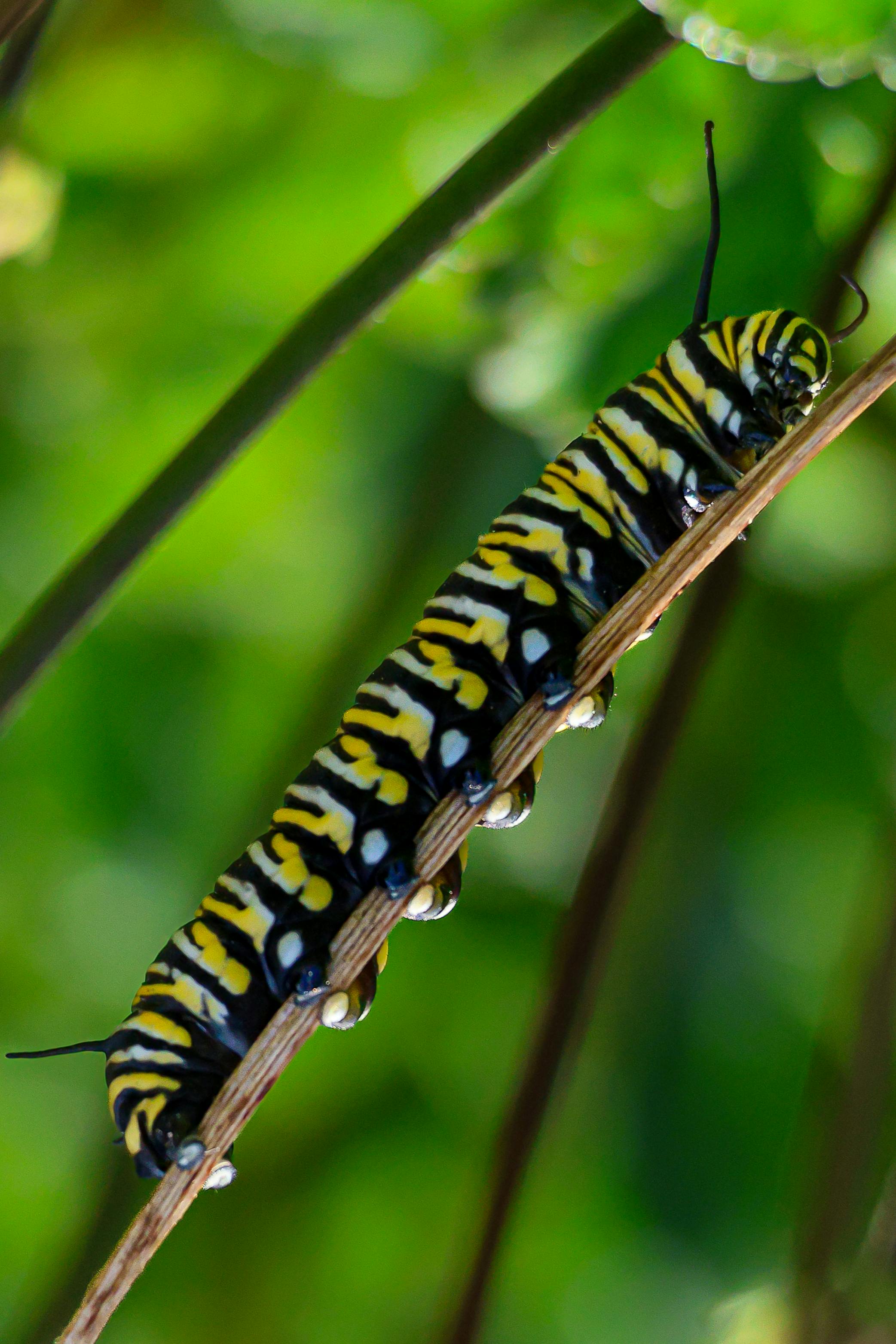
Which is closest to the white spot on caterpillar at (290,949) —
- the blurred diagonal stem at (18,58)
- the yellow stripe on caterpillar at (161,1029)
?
the yellow stripe on caterpillar at (161,1029)

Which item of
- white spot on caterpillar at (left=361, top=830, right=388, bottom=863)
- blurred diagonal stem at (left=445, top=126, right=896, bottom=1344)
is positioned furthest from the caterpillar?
blurred diagonal stem at (left=445, top=126, right=896, bottom=1344)

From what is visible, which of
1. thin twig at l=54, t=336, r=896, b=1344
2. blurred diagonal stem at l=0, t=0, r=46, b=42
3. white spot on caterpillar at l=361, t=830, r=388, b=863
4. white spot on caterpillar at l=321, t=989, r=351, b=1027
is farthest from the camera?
white spot on caterpillar at l=361, t=830, r=388, b=863

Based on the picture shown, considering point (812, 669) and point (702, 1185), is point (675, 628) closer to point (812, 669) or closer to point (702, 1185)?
point (812, 669)

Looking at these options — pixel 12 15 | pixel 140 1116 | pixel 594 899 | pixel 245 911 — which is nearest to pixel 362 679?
pixel 594 899

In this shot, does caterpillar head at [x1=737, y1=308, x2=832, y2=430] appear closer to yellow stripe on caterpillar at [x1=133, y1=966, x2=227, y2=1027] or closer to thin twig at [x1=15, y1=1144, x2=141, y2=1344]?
yellow stripe on caterpillar at [x1=133, y1=966, x2=227, y2=1027]

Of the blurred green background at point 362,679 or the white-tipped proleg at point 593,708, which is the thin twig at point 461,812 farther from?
the blurred green background at point 362,679

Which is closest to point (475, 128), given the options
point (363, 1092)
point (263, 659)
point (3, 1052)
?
point (263, 659)

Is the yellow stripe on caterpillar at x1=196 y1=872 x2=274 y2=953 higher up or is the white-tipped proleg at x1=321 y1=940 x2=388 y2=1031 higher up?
the yellow stripe on caterpillar at x1=196 y1=872 x2=274 y2=953
